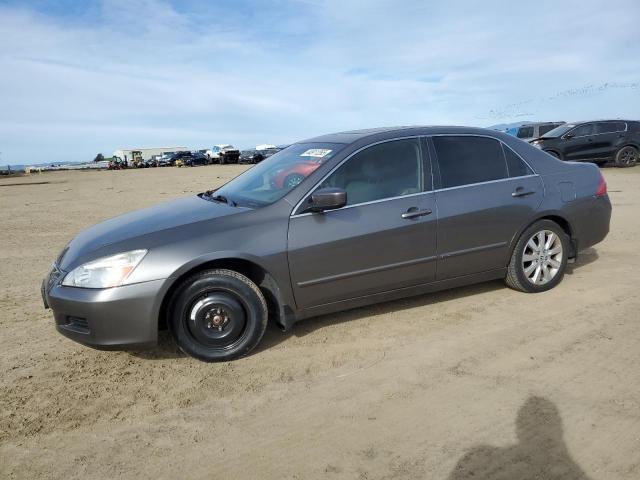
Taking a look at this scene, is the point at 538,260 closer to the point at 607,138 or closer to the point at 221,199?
the point at 221,199

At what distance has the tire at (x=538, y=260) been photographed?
442 cm

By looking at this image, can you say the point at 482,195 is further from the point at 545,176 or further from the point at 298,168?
the point at 298,168

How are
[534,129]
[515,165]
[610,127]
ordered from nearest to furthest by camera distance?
[515,165] → [610,127] → [534,129]

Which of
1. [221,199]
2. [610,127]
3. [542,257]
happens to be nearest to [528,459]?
[542,257]

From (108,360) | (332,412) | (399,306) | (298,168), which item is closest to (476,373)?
(332,412)

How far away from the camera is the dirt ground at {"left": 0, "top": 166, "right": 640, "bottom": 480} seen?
2.37 metres

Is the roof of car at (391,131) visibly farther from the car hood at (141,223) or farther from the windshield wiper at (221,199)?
the car hood at (141,223)

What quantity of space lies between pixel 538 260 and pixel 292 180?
2.45 meters

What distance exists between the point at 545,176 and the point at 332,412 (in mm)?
3132

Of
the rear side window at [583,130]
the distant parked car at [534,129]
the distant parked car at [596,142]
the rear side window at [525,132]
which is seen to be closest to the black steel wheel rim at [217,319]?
the distant parked car at [596,142]

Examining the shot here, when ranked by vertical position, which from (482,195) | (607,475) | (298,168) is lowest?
(607,475)

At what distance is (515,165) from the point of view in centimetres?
446

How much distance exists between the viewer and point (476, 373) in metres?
3.12

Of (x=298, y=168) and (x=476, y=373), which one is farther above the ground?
(x=298, y=168)
